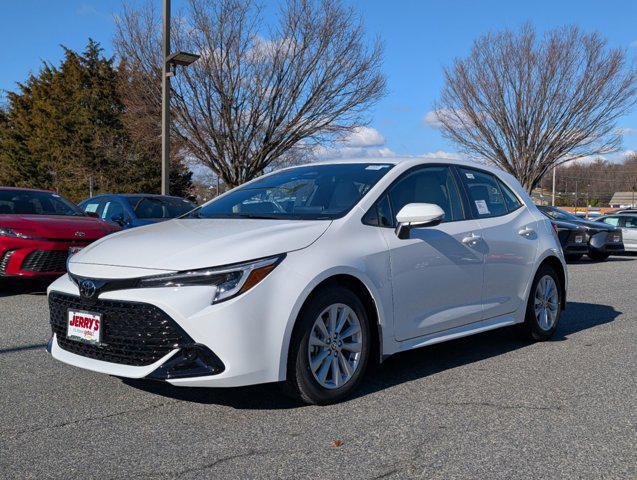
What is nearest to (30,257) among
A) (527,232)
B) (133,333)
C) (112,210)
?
(112,210)

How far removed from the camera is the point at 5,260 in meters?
8.23

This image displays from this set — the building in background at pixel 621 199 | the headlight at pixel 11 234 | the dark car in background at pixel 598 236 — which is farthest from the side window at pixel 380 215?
the building in background at pixel 621 199

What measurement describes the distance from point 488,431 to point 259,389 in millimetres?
1497

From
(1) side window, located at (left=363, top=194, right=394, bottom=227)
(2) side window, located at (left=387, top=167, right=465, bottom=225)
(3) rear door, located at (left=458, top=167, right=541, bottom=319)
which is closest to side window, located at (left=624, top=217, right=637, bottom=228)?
(3) rear door, located at (left=458, top=167, right=541, bottom=319)

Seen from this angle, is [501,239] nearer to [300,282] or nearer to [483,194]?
[483,194]

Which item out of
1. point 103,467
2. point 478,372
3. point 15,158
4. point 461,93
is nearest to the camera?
point 103,467

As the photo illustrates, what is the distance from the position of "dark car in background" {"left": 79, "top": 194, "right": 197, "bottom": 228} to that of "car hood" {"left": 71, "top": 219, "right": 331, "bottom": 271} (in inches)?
265

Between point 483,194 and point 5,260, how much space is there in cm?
560

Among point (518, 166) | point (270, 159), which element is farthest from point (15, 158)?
point (518, 166)

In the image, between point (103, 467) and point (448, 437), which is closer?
point (103, 467)

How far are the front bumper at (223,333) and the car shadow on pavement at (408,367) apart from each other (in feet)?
1.35

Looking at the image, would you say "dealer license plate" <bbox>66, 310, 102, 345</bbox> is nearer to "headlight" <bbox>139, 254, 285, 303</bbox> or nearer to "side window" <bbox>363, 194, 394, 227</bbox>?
"headlight" <bbox>139, 254, 285, 303</bbox>

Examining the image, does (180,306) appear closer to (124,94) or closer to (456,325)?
(456,325)

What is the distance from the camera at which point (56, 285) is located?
4.41 metres
